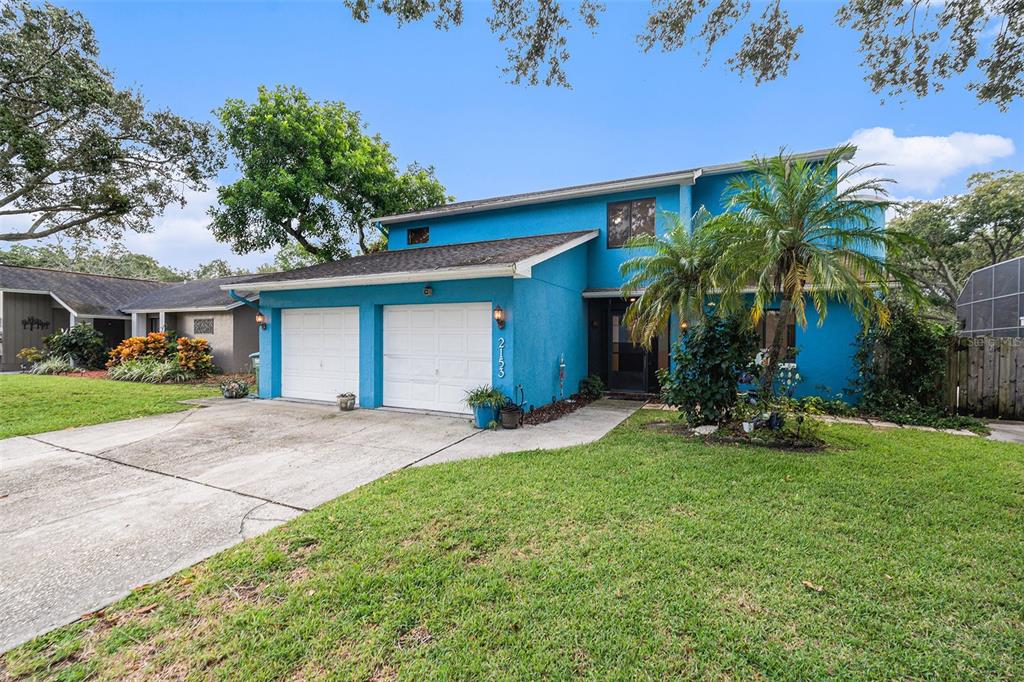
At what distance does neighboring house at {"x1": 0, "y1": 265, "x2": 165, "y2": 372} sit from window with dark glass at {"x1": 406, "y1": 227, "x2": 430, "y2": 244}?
15842mm

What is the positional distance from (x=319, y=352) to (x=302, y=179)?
9932 millimetres

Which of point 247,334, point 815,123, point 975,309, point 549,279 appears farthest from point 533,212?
point 975,309

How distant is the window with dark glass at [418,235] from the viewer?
44.1 feet

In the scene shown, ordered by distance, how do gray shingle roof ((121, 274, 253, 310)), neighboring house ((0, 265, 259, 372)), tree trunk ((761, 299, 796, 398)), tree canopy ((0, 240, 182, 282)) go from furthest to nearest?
tree canopy ((0, 240, 182, 282)) < gray shingle roof ((121, 274, 253, 310)) < neighboring house ((0, 265, 259, 372)) < tree trunk ((761, 299, 796, 398))

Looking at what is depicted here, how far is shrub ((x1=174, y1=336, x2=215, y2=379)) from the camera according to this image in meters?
15.0

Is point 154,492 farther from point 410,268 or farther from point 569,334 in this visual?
point 569,334

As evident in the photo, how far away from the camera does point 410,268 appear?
8969mm

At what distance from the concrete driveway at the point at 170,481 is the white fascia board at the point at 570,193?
17.9 ft

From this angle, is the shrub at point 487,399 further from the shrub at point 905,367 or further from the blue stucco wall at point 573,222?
the shrub at point 905,367

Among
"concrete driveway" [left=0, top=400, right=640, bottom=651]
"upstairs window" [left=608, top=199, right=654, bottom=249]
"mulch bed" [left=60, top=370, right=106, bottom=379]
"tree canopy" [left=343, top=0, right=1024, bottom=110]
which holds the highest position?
"tree canopy" [left=343, top=0, right=1024, bottom=110]

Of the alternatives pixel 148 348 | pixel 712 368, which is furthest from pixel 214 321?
pixel 712 368

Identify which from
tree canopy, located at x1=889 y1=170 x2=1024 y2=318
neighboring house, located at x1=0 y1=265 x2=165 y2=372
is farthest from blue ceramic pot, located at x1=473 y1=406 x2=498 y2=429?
neighboring house, located at x1=0 y1=265 x2=165 y2=372

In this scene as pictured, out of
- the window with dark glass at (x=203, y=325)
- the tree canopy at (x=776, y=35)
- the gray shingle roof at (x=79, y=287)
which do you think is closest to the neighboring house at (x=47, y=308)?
the gray shingle roof at (x=79, y=287)

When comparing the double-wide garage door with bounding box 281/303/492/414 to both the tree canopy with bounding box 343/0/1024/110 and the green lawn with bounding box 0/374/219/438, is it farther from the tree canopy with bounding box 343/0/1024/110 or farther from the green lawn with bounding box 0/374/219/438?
the tree canopy with bounding box 343/0/1024/110
